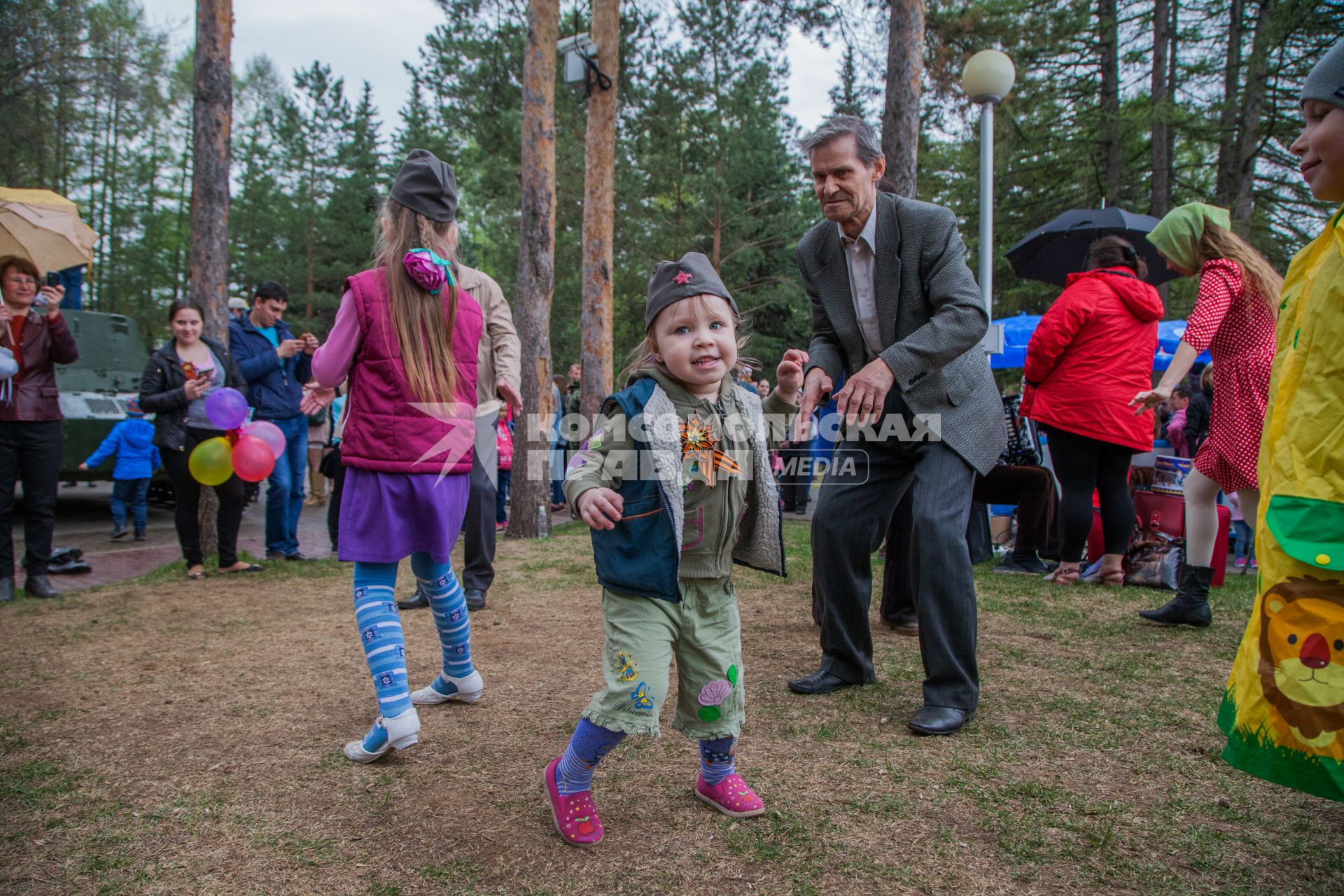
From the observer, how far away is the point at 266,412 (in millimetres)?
6816

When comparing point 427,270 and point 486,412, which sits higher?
point 427,270

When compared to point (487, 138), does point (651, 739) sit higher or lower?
lower

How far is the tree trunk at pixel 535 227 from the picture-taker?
332 inches

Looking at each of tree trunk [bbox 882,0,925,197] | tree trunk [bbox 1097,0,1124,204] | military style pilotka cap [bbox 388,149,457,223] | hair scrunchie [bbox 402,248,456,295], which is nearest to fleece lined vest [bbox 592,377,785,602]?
hair scrunchie [bbox 402,248,456,295]

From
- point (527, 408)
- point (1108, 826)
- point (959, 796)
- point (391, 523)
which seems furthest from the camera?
point (527, 408)

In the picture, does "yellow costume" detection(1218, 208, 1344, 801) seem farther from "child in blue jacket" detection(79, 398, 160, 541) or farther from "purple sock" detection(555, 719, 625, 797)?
"child in blue jacket" detection(79, 398, 160, 541)

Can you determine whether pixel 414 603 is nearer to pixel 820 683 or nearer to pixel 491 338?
pixel 491 338

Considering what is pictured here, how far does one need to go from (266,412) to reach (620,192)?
50.5 ft

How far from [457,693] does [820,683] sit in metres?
1.44

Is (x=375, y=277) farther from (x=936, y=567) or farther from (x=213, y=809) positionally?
(x=936, y=567)

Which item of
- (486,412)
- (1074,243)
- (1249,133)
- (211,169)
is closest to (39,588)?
(486,412)

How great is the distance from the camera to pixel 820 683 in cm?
335

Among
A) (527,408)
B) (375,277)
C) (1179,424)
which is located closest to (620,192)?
(527,408)

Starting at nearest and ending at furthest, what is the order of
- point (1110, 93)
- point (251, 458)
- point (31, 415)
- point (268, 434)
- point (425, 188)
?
1. point (425, 188)
2. point (31, 415)
3. point (251, 458)
4. point (268, 434)
5. point (1110, 93)
